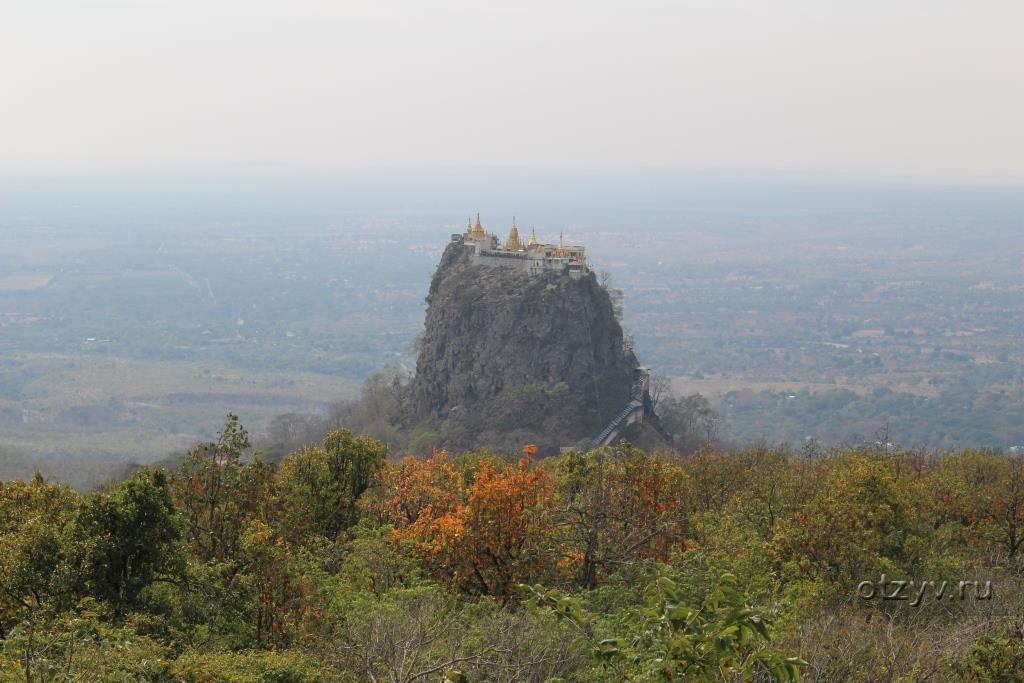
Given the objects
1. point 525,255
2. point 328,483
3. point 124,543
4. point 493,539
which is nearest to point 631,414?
point 525,255

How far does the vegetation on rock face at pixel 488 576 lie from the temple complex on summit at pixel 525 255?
3832cm

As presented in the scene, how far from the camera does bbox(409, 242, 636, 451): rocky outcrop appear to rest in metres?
61.5

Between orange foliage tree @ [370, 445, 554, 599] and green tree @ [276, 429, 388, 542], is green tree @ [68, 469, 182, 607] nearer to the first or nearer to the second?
orange foliage tree @ [370, 445, 554, 599]

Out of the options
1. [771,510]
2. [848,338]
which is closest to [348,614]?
[771,510]

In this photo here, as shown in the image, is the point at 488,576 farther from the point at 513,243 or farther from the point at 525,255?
the point at 513,243

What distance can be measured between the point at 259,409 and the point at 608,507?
117 m

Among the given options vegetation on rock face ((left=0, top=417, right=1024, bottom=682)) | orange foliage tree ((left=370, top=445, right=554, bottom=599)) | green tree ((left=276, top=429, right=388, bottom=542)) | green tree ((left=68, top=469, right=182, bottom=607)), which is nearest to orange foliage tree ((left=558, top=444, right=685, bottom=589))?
vegetation on rock face ((left=0, top=417, right=1024, bottom=682))

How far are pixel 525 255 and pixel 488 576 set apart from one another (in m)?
47.8

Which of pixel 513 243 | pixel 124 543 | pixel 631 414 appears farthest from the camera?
pixel 513 243

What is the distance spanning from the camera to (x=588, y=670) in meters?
13.2

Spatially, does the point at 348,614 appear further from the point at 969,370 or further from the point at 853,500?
the point at 969,370

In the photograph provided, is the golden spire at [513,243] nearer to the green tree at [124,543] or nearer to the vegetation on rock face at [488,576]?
the vegetation on rock face at [488,576]

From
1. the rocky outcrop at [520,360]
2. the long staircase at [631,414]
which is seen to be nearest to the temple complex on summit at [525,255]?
the rocky outcrop at [520,360]

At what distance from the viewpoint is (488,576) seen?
19.1 meters
